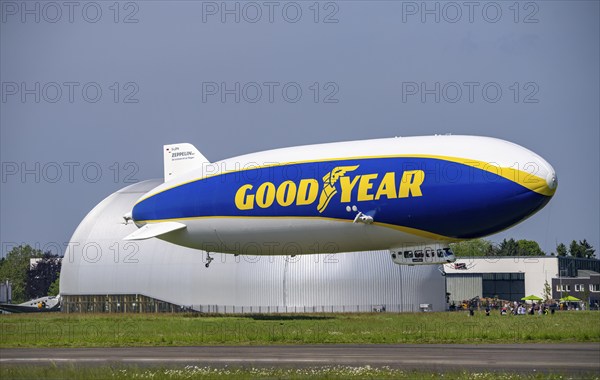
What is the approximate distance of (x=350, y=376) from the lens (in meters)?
32.4

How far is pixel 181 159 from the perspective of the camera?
241 feet

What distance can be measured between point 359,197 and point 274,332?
1021cm

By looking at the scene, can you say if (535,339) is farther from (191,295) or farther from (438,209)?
(191,295)

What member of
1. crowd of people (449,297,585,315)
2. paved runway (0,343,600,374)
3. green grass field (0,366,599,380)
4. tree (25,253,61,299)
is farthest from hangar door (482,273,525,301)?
green grass field (0,366,599,380)

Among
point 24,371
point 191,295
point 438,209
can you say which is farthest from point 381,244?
point 191,295

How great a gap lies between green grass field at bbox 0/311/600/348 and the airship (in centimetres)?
557

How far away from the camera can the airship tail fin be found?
7262cm

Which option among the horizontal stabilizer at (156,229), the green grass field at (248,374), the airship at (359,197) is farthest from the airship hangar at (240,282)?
the green grass field at (248,374)

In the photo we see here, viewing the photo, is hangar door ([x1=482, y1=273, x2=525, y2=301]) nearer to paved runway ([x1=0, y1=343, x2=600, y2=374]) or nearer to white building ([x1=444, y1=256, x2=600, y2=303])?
white building ([x1=444, y1=256, x2=600, y2=303])

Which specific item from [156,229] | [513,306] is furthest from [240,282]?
[156,229]

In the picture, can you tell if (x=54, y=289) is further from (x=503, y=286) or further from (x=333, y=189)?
(x=333, y=189)

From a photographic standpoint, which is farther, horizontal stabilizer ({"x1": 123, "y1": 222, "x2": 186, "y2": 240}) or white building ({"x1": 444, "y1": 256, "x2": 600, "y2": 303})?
white building ({"x1": 444, "y1": 256, "x2": 600, "y2": 303})

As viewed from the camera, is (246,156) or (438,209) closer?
(438,209)

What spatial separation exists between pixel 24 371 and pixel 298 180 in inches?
1160
